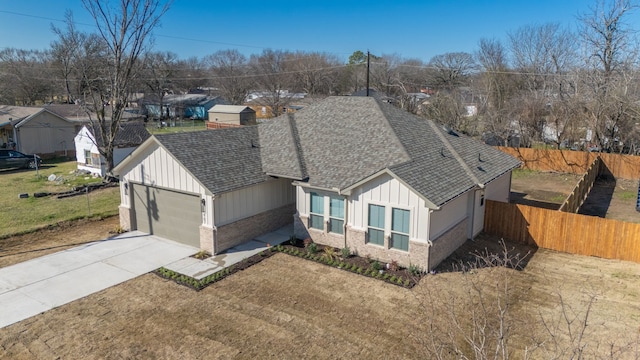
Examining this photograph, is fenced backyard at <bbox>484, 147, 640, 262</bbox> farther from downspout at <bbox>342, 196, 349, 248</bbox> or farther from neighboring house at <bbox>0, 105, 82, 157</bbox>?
neighboring house at <bbox>0, 105, 82, 157</bbox>

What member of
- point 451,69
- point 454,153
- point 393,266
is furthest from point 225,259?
point 451,69

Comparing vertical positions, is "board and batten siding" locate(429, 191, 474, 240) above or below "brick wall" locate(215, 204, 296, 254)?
above

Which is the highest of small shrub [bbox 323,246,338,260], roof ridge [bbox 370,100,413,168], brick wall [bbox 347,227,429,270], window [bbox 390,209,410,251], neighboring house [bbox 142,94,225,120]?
neighboring house [bbox 142,94,225,120]

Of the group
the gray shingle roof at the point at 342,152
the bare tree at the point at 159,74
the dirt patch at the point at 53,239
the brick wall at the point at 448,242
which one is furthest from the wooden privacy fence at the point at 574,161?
the bare tree at the point at 159,74

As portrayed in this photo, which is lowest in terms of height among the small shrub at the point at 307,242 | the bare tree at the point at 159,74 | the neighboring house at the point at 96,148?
the small shrub at the point at 307,242

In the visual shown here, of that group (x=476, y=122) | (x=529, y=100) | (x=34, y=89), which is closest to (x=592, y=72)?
(x=529, y=100)

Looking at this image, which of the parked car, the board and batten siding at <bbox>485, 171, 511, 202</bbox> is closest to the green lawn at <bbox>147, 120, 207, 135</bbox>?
the parked car

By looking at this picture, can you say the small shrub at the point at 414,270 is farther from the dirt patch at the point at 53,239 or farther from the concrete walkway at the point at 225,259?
the dirt patch at the point at 53,239
